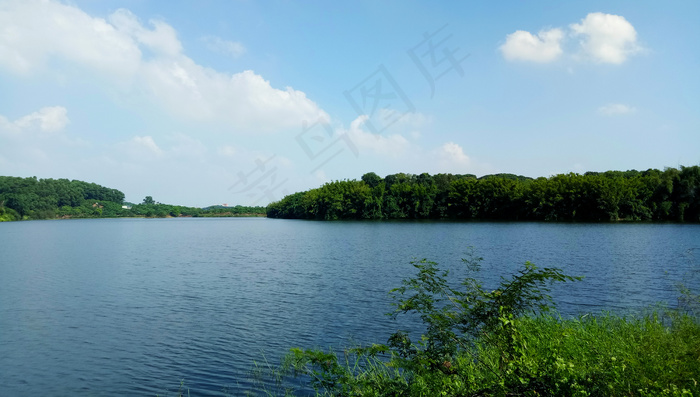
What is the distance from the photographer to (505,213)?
10138 cm

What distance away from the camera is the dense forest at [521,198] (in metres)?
78.4

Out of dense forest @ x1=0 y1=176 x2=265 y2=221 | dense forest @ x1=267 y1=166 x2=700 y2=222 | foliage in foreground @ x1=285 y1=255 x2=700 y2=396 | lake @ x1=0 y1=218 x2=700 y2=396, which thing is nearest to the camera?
foliage in foreground @ x1=285 y1=255 x2=700 y2=396

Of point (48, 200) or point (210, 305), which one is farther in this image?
point (48, 200)

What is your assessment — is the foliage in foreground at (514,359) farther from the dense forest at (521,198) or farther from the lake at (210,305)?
the dense forest at (521,198)

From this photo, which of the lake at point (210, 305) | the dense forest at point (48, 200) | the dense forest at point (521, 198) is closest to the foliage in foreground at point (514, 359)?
the lake at point (210, 305)

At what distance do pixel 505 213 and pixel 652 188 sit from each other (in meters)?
29.7

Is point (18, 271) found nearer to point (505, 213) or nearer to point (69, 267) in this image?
point (69, 267)

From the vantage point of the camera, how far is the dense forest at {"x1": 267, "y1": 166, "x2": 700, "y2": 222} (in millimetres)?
78438

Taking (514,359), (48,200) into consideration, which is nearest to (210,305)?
(514,359)

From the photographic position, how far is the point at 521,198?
97.5 metres

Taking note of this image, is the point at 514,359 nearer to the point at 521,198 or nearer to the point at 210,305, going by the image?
the point at 210,305

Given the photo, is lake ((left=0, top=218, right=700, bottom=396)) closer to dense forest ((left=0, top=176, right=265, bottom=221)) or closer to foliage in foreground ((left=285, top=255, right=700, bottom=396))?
foliage in foreground ((left=285, top=255, right=700, bottom=396))

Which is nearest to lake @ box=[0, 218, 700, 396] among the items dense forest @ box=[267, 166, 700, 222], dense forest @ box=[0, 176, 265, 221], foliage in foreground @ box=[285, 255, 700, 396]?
foliage in foreground @ box=[285, 255, 700, 396]

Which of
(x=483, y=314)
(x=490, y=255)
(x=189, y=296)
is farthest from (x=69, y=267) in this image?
(x=483, y=314)
